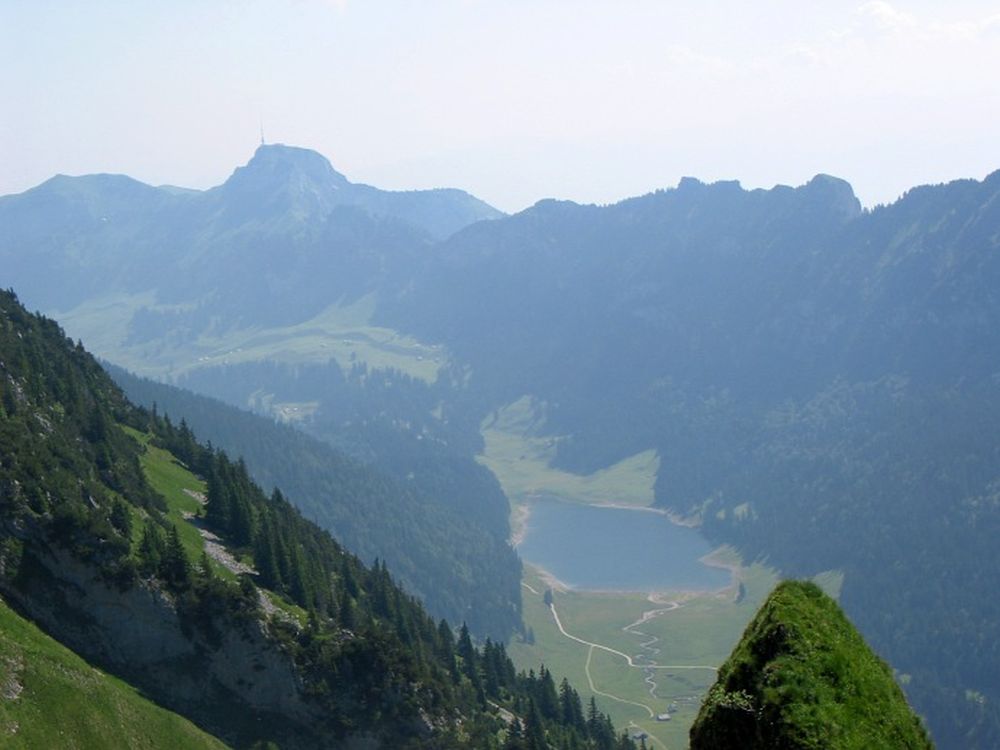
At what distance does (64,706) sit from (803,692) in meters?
66.5

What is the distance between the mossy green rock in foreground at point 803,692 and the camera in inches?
762

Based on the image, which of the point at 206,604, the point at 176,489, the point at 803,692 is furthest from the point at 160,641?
the point at 803,692

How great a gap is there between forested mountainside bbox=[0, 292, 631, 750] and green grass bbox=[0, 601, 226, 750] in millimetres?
7999

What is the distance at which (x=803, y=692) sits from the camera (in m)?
19.8

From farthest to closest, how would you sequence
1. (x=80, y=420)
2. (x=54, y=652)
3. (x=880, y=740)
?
1. (x=80, y=420)
2. (x=54, y=652)
3. (x=880, y=740)

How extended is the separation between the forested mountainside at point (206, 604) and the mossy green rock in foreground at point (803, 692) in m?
80.7

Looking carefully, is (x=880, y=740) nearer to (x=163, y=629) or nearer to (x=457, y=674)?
(x=163, y=629)

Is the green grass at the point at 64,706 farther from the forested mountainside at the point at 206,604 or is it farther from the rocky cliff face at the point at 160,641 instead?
the forested mountainside at the point at 206,604

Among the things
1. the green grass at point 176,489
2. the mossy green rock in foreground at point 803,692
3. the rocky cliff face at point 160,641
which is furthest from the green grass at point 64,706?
the mossy green rock in foreground at point 803,692

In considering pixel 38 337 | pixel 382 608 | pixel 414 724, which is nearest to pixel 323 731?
pixel 414 724

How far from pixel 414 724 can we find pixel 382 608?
1391 inches

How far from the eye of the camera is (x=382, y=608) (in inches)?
5541

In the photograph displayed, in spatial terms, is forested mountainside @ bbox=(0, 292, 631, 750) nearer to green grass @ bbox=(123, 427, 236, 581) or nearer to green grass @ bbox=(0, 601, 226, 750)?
green grass @ bbox=(123, 427, 236, 581)

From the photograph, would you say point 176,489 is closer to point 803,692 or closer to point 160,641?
point 160,641
